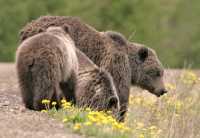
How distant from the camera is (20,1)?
36688mm

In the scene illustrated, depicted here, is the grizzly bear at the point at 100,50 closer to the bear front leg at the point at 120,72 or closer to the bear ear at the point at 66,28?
the bear front leg at the point at 120,72

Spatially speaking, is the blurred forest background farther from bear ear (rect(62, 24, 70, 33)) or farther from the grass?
bear ear (rect(62, 24, 70, 33))

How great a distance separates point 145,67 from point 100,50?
1.10 m

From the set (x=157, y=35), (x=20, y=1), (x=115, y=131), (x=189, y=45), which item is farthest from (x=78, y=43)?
(x=189, y=45)

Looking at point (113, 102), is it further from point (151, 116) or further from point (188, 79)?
point (188, 79)

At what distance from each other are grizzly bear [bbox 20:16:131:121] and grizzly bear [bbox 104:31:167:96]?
0.28 meters

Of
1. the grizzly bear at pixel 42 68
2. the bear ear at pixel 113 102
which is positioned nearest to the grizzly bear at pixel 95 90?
the bear ear at pixel 113 102

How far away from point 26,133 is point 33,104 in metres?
1.73

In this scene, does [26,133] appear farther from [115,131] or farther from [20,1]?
[20,1]

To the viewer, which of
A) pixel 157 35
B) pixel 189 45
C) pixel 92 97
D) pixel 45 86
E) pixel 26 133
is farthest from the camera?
pixel 189 45

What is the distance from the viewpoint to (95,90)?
13.6 m

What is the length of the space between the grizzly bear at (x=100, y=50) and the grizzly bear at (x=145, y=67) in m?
0.28

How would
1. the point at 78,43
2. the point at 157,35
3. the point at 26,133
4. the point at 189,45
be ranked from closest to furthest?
1. the point at 26,133
2. the point at 78,43
3. the point at 157,35
4. the point at 189,45

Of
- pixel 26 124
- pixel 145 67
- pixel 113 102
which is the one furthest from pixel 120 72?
pixel 26 124
